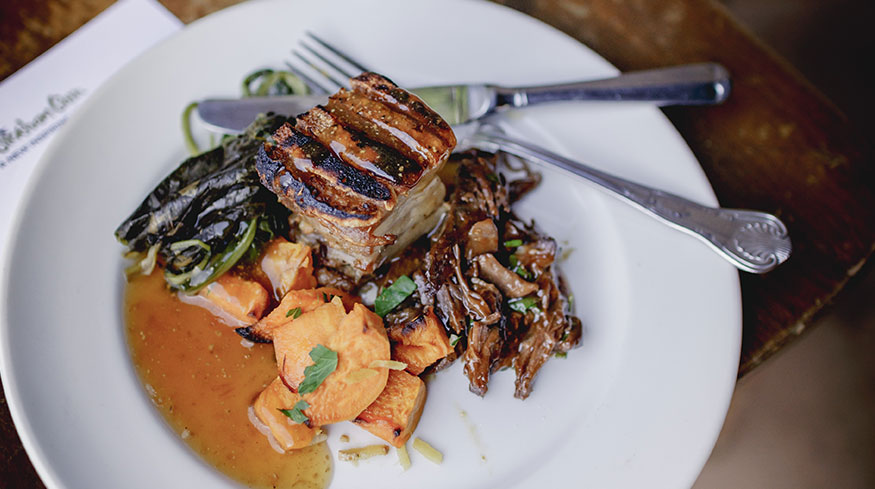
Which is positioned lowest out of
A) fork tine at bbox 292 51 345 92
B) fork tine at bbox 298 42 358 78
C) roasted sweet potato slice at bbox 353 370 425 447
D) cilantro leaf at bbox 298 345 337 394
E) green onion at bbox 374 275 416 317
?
roasted sweet potato slice at bbox 353 370 425 447

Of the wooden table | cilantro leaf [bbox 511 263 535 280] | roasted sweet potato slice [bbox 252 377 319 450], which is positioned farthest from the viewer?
the wooden table

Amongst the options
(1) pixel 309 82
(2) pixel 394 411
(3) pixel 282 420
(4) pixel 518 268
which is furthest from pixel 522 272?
(1) pixel 309 82

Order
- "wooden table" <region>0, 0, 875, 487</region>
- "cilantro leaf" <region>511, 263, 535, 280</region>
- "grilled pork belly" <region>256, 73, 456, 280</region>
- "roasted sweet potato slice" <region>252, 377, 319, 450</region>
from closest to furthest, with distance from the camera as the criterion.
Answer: "grilled pork belly" <region>256, 73, 456, 280</region>
"roasted sweet potato slice" <region>252, 377, 319, 450</region>
"cilantro leaf" <region>511, 263, 535, 280</region>
"wooden table" <region>0, 0, 875, 487</region>

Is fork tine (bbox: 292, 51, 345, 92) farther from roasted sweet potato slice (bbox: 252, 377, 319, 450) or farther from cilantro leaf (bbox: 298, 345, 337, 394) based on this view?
roasted sweet potato slice (bbox: 252, 377, 319, 450)

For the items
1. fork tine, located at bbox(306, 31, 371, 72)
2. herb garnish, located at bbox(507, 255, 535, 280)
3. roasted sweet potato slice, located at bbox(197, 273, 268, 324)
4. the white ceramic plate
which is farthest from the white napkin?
herb garnish, located at bbox(507, 255, 535, 280)

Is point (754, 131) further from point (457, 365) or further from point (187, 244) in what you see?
point (187, 244)

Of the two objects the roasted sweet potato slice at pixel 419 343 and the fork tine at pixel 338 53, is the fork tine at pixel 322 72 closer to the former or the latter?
the fork tine at pixel 338 53

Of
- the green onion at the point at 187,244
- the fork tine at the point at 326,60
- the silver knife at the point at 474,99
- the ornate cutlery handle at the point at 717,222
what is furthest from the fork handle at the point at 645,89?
the green onion at the point at 187,244

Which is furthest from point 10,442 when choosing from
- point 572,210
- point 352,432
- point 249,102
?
point 572,210
